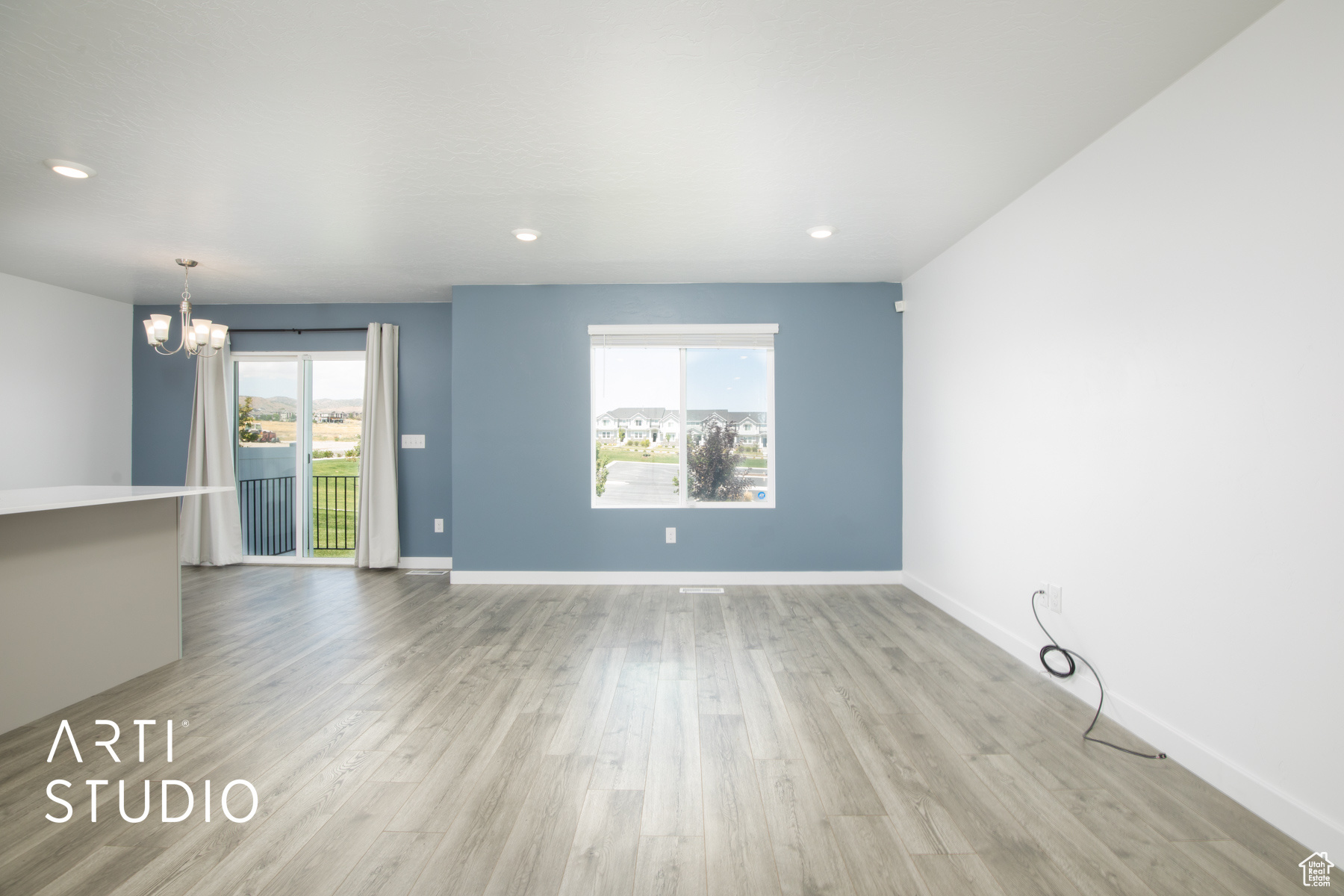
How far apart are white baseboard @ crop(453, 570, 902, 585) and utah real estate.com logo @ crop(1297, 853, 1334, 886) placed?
120 inches

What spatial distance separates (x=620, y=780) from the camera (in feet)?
6.50

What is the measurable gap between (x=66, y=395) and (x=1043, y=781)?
7239mm

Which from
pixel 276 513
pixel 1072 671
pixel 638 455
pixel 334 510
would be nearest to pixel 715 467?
pixel 638 455

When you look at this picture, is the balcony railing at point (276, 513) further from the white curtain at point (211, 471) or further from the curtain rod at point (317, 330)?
the curtain rod at point (317, 330)

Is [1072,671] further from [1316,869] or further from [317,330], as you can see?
[317,330]

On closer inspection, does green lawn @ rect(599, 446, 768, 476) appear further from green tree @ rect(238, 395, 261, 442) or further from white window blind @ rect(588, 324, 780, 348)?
green tree @ rect(238, 395, 261, 442)

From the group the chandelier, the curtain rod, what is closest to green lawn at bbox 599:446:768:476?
the curtain rod

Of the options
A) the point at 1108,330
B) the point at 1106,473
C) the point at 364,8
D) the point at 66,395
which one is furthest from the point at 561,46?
the point at 66,395

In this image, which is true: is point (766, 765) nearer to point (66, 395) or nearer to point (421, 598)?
point (421, 598)

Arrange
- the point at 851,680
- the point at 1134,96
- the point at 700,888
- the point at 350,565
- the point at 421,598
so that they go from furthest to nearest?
the point at 350,565 < the point at 421,598 < the point at 851,680 < the point at 1134,96 < the point at 700,888

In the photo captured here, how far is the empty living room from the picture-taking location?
1.66m

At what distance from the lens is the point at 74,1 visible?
1.64 m

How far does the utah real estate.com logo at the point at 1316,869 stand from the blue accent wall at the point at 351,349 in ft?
17.4

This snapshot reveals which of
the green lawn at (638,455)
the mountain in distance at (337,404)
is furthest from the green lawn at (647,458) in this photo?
the mountain in distance at (337,404)
